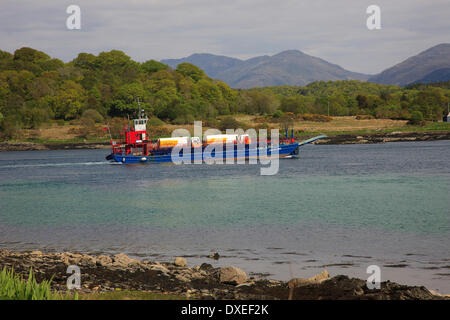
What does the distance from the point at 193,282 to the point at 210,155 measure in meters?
62.4

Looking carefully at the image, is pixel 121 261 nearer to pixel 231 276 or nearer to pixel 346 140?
pixel 231 276

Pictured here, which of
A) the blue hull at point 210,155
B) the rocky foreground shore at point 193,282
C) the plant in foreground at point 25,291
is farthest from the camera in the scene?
the blue hull at point 210,155

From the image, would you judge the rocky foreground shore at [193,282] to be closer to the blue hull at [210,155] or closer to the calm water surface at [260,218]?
the calm water surface at [260,218]

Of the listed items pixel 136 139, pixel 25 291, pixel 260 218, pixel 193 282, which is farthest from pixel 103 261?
pixel 136 139

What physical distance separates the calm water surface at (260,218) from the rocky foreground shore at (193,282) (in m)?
2.23

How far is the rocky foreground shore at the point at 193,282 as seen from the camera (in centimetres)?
1419

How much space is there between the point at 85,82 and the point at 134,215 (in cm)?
15296

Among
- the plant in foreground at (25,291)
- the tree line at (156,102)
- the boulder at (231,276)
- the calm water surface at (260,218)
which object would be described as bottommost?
the calm water surface at (260,218)

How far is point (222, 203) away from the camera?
38.7m

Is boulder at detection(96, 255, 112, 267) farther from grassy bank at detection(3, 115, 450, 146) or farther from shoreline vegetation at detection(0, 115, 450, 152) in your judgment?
grassy bank at detection(3, 115, 450, 146)

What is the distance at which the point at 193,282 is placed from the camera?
641 inches

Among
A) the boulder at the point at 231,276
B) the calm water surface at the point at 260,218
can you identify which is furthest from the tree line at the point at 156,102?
the boulder at the point at 231,276

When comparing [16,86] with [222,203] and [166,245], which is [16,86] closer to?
[222,203]

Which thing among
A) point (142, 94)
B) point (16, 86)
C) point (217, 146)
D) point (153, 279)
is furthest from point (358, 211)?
point (16, 86)
